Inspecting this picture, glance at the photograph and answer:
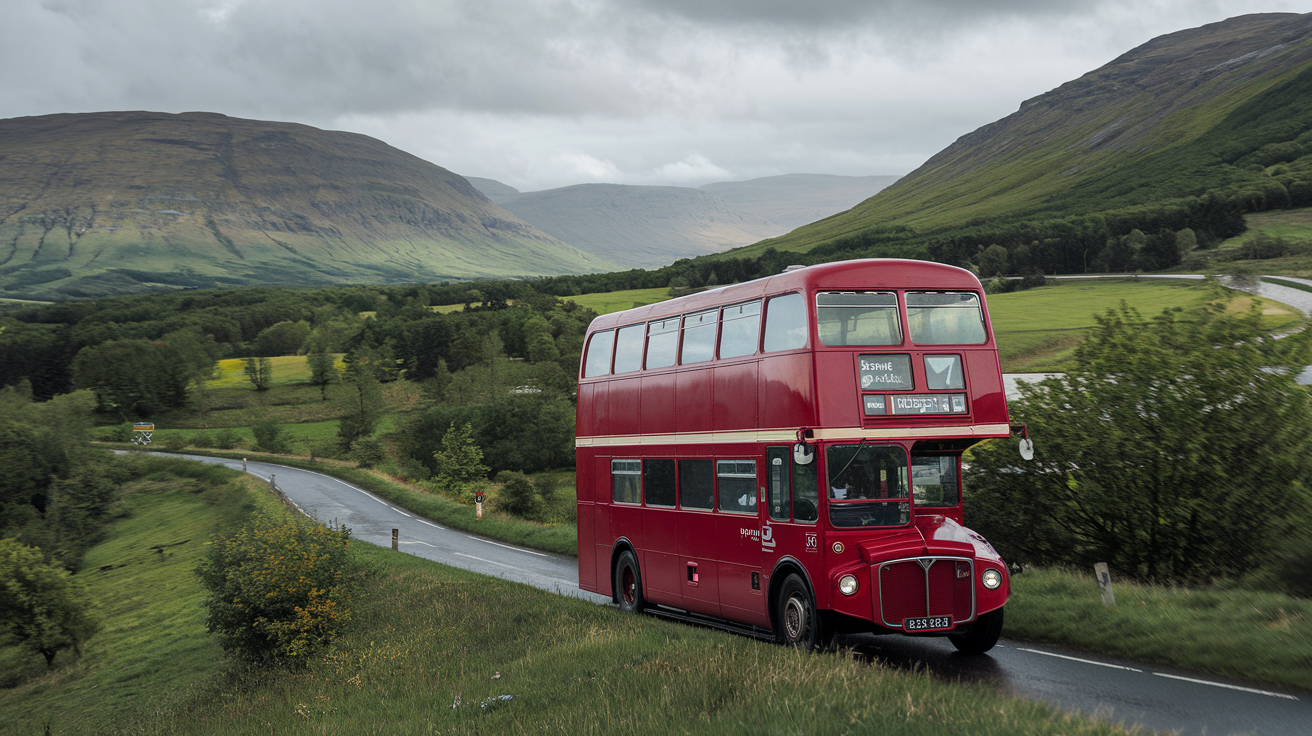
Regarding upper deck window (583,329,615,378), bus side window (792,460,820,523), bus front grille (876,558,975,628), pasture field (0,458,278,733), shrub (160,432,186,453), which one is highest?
upper deck window (583,329,615,378)

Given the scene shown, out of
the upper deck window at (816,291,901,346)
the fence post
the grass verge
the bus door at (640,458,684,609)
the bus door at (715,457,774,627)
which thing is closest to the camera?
the grass verge

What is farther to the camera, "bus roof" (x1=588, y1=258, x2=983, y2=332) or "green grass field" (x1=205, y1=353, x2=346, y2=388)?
"green grass field" (x1=205, y1=353, x2=346, y2=388)

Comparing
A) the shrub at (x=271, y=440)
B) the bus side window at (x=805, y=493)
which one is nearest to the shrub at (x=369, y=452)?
the shrub at (x=271, y=440)

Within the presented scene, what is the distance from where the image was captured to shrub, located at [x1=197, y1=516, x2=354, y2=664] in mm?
17953

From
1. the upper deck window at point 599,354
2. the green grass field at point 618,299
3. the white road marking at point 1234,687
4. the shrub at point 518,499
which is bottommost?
the shrub at point 518,499

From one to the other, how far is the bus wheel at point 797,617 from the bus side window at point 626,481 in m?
5.01

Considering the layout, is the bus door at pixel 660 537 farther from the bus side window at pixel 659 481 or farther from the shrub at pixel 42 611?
the shrub at pixel 42 611

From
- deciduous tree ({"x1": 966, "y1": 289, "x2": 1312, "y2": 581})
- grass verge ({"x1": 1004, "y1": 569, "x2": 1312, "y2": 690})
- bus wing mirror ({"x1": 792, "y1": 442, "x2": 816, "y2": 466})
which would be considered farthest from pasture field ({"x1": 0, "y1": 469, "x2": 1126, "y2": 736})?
deciduous tree ({"x1": 966, "y1": 289, "x2": 1312, "y2": 581})

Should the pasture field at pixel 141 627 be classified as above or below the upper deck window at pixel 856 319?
below

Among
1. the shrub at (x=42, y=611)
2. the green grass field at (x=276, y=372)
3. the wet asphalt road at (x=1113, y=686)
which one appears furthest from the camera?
the green grass field at (x=276, y=372)

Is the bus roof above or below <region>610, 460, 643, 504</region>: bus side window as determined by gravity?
above

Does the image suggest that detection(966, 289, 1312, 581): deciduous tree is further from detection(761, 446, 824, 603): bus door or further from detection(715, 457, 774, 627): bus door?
detection(761, 446, 824, 603): bus door

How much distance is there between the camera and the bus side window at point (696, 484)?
593 inches

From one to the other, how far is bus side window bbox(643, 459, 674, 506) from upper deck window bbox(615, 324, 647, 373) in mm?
1899
